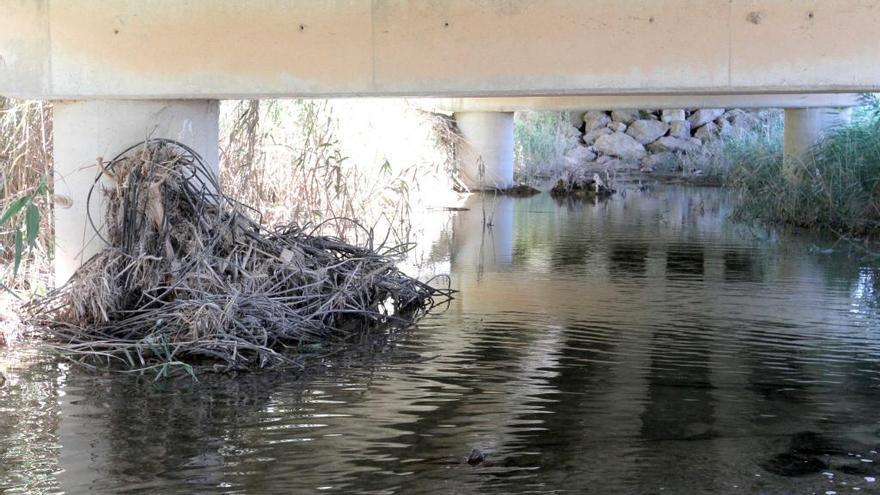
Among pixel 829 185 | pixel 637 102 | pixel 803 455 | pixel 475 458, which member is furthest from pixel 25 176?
pixel 637 102

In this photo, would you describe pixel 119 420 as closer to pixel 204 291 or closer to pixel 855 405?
pixel 204 291

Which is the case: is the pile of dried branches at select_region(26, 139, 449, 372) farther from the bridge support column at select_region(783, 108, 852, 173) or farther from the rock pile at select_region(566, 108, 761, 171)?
the rock pile at select_region(566, 108, 761, 171)

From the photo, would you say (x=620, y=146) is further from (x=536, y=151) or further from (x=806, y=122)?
(x=806, y=122)

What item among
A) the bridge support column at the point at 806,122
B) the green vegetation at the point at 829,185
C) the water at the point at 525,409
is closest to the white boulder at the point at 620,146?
the bridge support column at the point at 806,122

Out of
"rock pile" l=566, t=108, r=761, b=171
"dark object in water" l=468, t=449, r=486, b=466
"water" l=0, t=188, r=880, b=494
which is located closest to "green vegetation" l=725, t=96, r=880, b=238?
"water" l=0, t=188, r=880, b=494

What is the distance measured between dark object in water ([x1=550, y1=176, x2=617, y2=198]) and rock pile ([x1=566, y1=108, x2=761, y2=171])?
8.56 m

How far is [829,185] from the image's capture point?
16344mm

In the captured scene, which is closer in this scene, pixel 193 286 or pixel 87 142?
pixel 193 286

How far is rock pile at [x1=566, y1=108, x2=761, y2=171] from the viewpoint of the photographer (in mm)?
35562

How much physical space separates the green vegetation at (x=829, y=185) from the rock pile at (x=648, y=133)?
1592 cm

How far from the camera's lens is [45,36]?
9867 millimetres

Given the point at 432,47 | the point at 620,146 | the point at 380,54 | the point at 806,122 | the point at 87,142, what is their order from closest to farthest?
the point at 432,47
the point at 380,54
the point at 87,142
the point at 806,122
the point at 620,146

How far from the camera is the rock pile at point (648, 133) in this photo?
1400 inches

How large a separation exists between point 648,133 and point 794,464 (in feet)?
103
